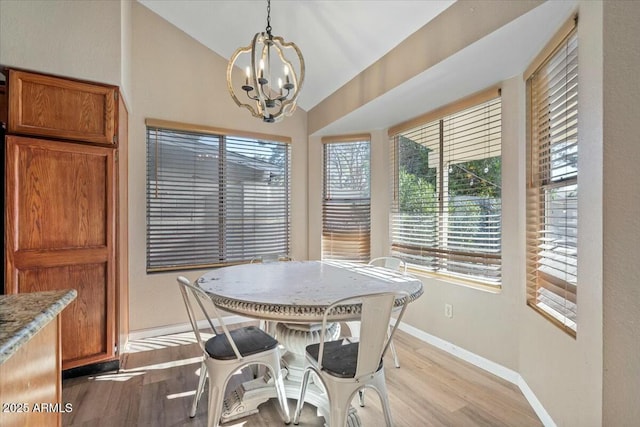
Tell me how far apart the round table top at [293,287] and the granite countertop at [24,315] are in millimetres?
702

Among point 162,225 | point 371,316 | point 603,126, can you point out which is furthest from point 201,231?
point 603,126

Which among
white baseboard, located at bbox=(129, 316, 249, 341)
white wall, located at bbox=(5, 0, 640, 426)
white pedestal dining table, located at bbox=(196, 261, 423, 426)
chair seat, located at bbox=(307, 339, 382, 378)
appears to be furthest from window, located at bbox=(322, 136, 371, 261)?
chair seat, located at bbox=(307, 339, 382, 378)

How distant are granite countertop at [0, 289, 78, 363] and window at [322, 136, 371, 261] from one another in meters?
2.99

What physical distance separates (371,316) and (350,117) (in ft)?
7.86

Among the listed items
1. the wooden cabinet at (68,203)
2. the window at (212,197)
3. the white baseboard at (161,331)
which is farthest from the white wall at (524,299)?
the wooden cabinet at (68,203)

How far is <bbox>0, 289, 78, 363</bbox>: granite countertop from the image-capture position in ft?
2.35

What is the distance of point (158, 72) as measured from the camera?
3139 millimetres

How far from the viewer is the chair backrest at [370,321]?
1.40 metres

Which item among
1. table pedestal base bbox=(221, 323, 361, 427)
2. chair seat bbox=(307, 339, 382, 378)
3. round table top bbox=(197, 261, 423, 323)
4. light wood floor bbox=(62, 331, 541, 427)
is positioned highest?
round table top bbox=(197, 261, 423, 323)

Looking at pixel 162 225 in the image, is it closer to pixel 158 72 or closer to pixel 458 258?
pixel 158 72

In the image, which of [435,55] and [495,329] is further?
[495,329]

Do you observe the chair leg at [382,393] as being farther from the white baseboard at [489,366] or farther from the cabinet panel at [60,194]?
the cabinet panel at [60,194]

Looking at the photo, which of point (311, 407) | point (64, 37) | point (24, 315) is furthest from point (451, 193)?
point (64, 37)

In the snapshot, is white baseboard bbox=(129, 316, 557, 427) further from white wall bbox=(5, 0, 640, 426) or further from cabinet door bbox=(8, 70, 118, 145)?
cabinet door bbox=(8, 70, 118, 145)
